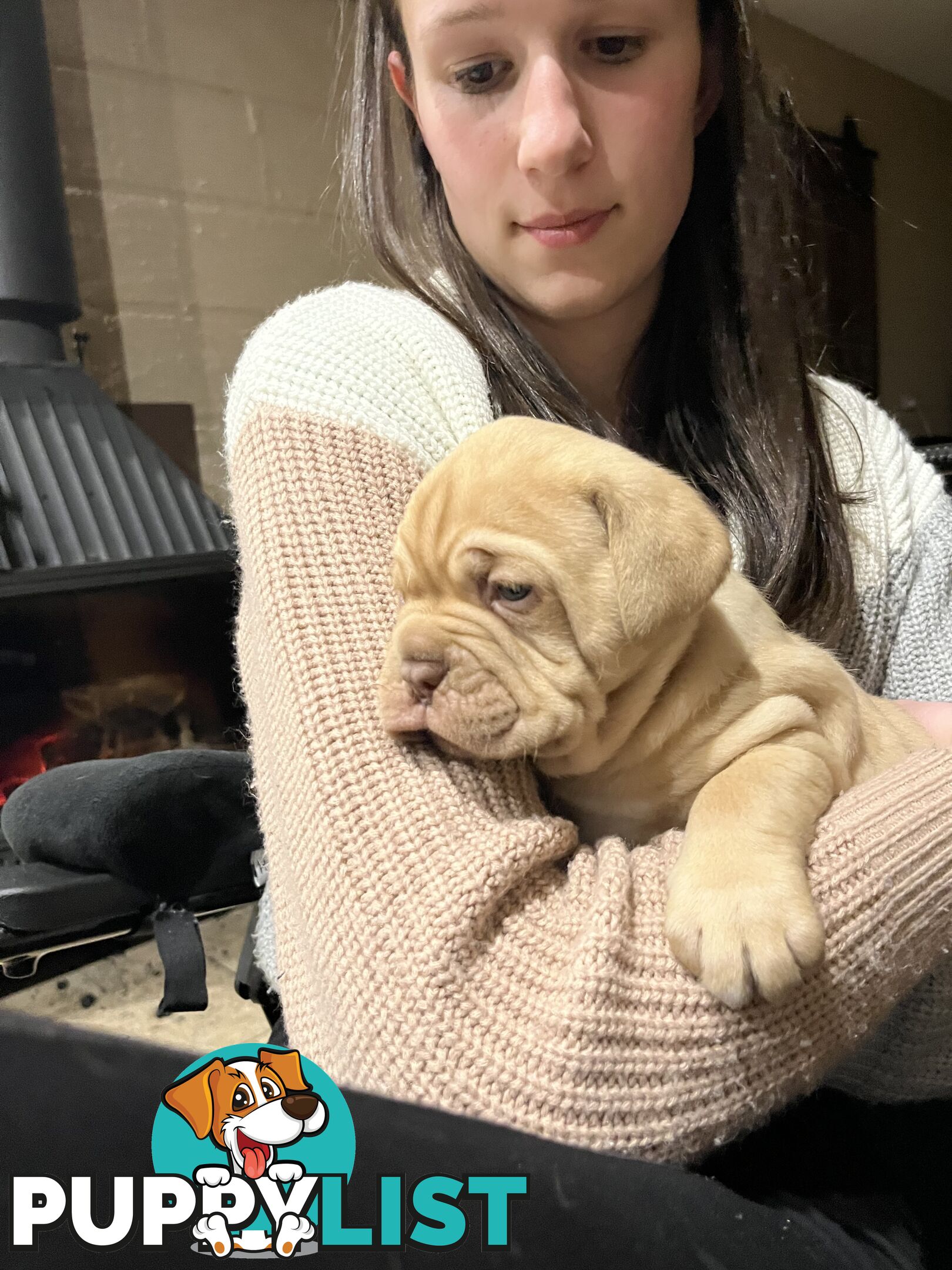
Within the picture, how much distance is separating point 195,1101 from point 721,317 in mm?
1340

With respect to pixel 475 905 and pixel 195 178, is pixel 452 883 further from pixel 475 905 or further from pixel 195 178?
pixel 195 178

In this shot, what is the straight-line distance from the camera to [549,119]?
1189mm

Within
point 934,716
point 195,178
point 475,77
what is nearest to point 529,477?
point 475,77

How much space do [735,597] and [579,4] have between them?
2.42ft

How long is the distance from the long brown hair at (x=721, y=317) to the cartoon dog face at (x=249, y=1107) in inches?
37.0

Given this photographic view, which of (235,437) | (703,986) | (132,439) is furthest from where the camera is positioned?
(132,439)

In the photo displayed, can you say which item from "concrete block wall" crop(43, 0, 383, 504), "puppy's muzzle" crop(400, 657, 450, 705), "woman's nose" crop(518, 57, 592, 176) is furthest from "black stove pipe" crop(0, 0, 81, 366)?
"puppy's muzzle" crop(400, 657, 450, 705)

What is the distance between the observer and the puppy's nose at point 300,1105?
0.69 metres

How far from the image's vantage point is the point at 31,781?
1.54m

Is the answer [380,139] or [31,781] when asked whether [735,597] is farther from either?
[31,781]

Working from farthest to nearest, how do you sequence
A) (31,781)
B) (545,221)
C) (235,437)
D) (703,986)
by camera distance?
(31,781) → (545,221) → (235,437) → (703,986)

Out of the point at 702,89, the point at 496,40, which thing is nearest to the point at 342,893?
the point at 496,40

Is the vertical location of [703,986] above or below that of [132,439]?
below

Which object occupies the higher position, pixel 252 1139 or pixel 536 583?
pixel 536 583
